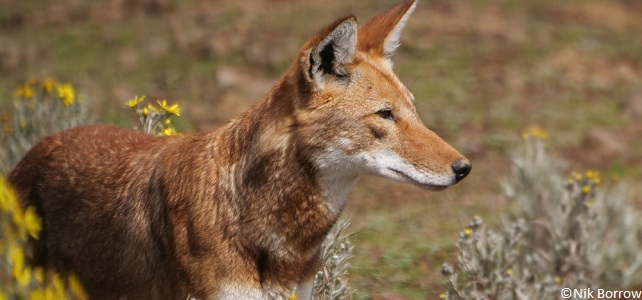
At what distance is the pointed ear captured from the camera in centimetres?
450

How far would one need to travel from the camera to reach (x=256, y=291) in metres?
4.04

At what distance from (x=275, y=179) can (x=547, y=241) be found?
3393 mm

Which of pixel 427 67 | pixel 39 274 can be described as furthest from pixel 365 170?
pixel 427 67

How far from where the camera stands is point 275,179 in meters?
4.15

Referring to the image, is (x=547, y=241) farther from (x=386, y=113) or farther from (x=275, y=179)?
(x=275, y=179)

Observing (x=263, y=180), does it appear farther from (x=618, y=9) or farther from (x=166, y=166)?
(x=618, y=9)

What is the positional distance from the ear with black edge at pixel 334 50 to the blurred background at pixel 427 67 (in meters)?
3.60

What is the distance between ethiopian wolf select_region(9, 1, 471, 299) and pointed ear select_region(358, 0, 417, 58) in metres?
0.04

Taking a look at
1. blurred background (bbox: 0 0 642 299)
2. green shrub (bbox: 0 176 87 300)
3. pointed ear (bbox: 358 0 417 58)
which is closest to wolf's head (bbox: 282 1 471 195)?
pointed ear (bbox: 358 0 417 58)

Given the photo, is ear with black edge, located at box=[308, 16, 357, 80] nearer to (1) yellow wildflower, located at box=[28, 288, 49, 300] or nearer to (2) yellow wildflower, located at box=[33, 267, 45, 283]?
(2) yellow wildflower, located at box=[33, 267, 45, 283]

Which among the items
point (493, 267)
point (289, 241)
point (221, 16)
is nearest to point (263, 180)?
point (289, 241)

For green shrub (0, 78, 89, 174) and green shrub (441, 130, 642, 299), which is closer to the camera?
green shrub (441, 130, 642, 299)

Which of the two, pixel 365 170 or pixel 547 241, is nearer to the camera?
pixel 365 170

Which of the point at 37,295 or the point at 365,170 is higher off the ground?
the point at 37,295
